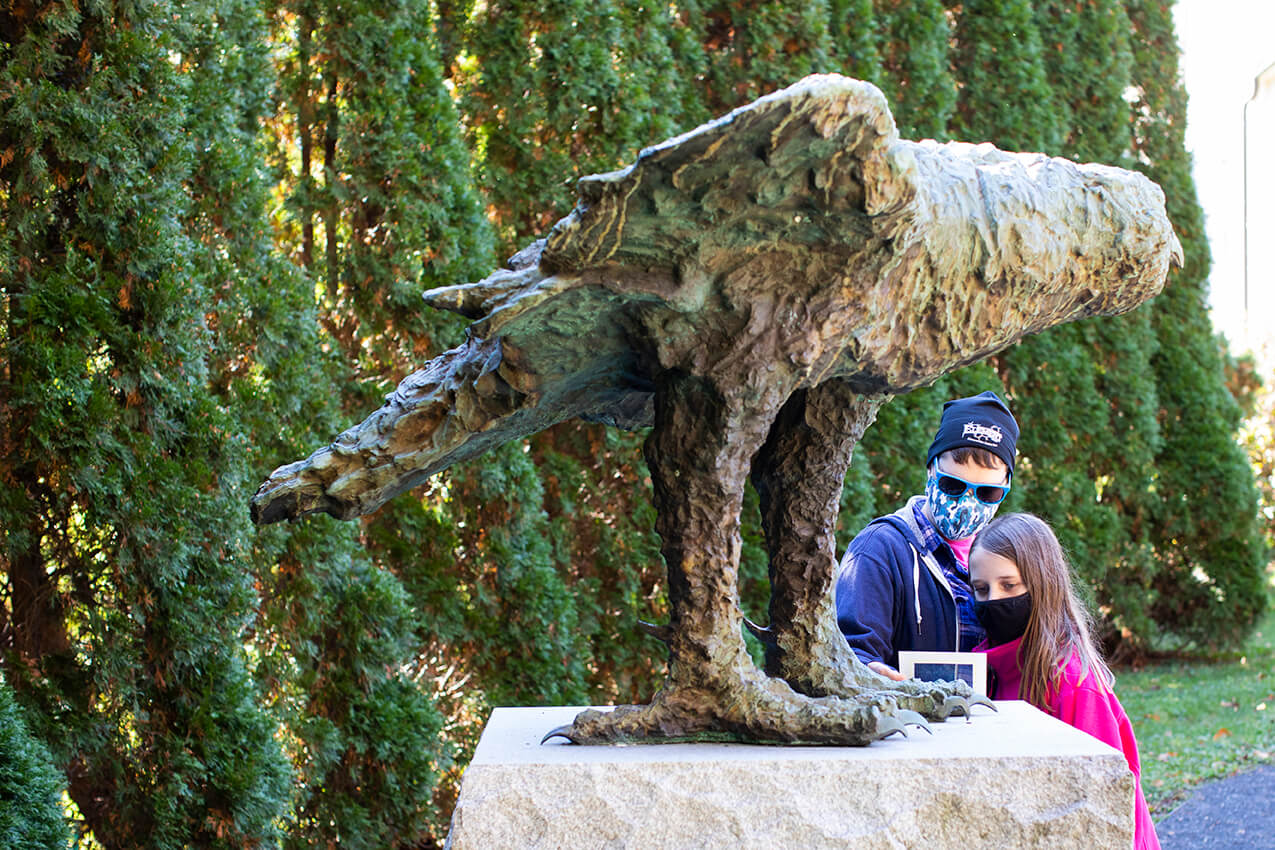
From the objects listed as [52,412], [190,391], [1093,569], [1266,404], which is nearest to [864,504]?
[1093,569]

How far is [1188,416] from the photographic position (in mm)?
7707

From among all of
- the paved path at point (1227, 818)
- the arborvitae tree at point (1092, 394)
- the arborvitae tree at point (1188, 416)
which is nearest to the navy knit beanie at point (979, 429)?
the paved path at point (1227, 818)

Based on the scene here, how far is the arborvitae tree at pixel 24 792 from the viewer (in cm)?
260

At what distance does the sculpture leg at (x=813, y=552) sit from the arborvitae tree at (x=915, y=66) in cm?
392

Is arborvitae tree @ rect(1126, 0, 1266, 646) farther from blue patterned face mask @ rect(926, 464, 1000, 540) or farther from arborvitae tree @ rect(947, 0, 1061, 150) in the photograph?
blue patterned face mask @ rect(926, 464, 1000, 540)

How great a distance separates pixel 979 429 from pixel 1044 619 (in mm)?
459

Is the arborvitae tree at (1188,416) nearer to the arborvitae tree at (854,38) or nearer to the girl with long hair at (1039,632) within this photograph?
the arborvitae tree at (854,38)

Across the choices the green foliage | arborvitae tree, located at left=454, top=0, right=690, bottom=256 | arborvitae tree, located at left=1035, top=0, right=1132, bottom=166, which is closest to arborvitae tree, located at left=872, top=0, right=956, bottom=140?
the green foliage

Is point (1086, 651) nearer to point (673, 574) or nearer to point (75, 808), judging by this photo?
point (673, 574)

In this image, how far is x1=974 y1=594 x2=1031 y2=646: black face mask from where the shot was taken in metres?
2.65

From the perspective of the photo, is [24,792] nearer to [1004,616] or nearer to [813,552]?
[813,552]

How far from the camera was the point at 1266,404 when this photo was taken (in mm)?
10680

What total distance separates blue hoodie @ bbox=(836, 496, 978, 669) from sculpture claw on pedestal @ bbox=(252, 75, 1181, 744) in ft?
1.22

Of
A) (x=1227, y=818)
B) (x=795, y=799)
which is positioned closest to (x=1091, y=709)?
(x=795, y=799)
